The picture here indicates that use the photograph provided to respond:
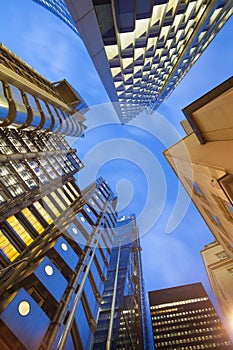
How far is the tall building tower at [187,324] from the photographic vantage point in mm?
106375

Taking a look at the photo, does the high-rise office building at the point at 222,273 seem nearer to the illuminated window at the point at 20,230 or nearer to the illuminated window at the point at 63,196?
the illuminated window at the point at 20,230

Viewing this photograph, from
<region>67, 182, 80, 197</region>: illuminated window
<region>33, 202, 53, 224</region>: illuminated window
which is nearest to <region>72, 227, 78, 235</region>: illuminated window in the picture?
<region>33, 202, 53, 224</region>: illuminated window

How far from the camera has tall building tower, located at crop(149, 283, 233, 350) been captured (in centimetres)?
10638

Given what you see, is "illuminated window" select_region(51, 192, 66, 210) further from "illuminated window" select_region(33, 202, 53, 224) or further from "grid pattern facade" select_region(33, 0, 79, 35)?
"grid pattern facade" select_region(33, 0, 79, 35)

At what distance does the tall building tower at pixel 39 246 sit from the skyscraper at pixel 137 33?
10.8m

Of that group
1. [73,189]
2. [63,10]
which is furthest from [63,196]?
[63,10]

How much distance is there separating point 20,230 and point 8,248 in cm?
303

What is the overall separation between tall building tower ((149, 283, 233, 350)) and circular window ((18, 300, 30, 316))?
418 feet

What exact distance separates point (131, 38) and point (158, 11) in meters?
2.48

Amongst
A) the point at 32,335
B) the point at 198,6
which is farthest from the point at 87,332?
the point at 198,6

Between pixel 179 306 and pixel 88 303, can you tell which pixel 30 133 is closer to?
pixel 88 303

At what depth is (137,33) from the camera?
16.0 meters

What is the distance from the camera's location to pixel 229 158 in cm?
A: 926

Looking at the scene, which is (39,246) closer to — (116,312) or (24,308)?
(24,308)
